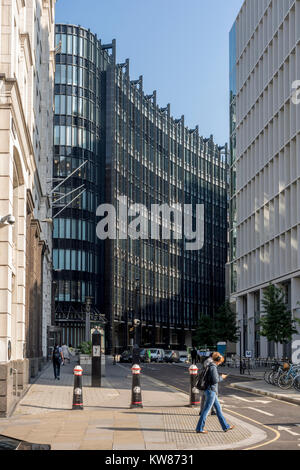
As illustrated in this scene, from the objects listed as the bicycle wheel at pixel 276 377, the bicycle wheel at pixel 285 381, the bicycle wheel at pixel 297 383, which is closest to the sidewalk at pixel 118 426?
the bicycle wheel at pixel 297 383

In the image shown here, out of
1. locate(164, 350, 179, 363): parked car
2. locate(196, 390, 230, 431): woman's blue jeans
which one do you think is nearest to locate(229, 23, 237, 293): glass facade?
locate(164, 350, 179, 363): parked car

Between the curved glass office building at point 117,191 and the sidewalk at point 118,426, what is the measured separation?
6965 cm

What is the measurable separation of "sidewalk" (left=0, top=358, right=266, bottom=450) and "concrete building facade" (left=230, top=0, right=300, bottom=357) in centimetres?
3573

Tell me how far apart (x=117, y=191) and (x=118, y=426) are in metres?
90.1

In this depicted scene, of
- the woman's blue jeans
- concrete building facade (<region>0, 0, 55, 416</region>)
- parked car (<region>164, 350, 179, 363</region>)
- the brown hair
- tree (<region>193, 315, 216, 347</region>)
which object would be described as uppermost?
concrete building facade (<region>0, 0, 55, 416</region>)

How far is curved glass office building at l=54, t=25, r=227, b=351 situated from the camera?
99750 mm

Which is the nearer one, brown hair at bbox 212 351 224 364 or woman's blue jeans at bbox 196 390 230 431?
woman's blue jeans at bbox 196 390 230 431

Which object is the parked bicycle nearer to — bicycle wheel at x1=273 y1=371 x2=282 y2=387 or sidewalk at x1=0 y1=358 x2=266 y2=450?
bicycle wheel at x1=273 y1=371 x2=282 y2=387

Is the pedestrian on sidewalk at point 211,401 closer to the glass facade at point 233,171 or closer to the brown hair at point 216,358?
the brown hair at point 216,358

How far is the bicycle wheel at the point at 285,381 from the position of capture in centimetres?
3134

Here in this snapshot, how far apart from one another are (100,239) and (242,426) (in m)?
86.2

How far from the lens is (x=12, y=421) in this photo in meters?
18.1
